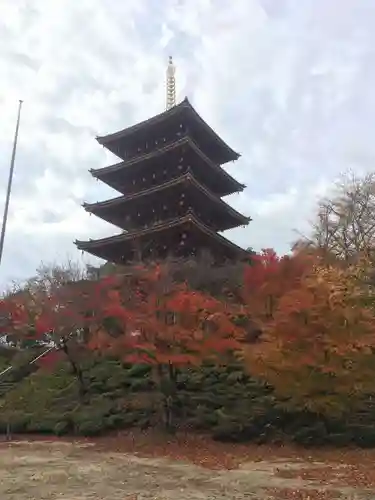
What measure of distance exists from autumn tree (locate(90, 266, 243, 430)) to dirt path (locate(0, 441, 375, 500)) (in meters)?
2.69

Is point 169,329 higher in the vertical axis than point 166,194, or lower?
lower

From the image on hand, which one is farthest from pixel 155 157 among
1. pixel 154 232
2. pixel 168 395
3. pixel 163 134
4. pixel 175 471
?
pixel 175 471

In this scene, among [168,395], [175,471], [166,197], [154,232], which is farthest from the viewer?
[166,197]

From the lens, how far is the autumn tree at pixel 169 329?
46.9 feet

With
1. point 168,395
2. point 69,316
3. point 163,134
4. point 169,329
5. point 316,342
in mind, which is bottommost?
point 168,395

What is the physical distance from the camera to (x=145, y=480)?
395 inches

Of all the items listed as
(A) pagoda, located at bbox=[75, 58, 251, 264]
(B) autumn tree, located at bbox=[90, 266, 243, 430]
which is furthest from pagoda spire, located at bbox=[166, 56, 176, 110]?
(B) autumn tree, located at bbox=[90, 266, 243, 430]

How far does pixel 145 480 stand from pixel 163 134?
2395 centimetres

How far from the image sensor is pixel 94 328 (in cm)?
1775

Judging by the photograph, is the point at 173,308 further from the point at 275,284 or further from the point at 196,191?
the point at 196,191

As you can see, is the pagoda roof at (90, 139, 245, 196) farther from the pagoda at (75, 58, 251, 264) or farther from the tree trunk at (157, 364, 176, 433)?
the tree trunk at (157, 364, 176, 433)

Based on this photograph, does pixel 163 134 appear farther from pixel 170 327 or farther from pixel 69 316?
pixel 170 327

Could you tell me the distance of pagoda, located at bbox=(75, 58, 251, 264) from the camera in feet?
92.0

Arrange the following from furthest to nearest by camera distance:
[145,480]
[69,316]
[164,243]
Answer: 1. [164,243]
2. [69,316]
3. [145,480]
